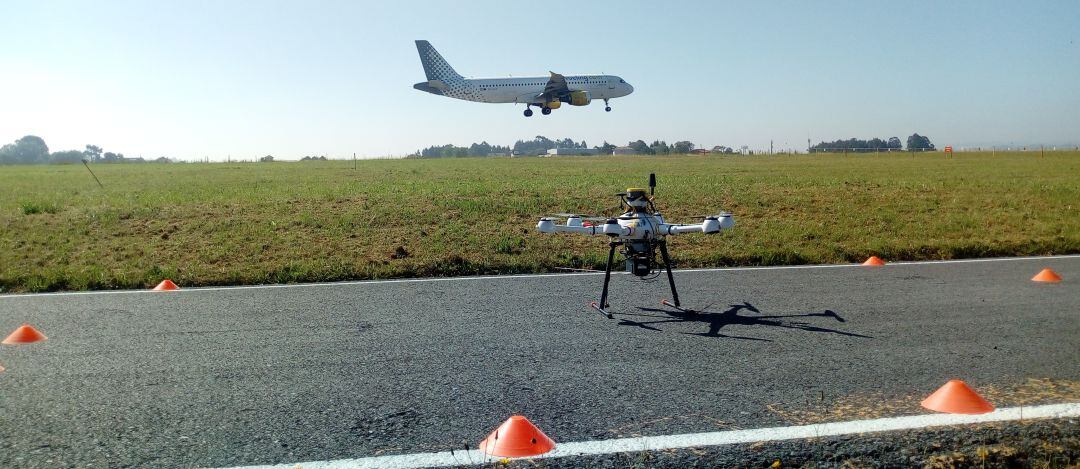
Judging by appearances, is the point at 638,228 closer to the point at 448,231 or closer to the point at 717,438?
the point at 717,438

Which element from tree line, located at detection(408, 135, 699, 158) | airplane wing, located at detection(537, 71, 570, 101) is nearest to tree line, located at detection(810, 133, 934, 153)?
tree line, located at detection(408, 135, 699, 158)

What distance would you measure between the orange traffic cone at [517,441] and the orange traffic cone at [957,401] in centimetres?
241

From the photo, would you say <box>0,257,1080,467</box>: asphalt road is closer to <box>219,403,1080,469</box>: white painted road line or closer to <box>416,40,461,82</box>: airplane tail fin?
<box>219,403,1080,469</box>: white painted road line

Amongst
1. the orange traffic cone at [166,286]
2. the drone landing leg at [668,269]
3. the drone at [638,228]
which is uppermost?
the drone at [638,228]

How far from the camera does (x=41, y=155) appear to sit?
84438mm

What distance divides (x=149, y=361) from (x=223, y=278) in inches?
180

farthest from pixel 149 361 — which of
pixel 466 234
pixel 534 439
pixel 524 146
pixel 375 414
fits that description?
pixel 524 146

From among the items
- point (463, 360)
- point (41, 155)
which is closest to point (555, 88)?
point (463, 360)

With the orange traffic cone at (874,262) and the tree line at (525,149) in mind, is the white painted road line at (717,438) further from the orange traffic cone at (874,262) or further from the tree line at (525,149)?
the tree line at (525,149)

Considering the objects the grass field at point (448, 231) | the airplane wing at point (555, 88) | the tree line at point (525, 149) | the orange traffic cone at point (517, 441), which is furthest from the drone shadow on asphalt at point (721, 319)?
the tree line at point (525, 149)

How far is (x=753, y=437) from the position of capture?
449 centimetres

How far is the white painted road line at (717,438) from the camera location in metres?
4.20

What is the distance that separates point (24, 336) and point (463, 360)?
3.88 metres

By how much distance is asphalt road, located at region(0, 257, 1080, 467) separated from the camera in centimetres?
467
